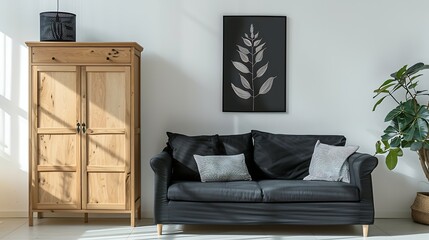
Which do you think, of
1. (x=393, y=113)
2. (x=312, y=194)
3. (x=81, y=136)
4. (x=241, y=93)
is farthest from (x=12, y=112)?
(x=393, y=113)

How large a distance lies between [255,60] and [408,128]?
161cm

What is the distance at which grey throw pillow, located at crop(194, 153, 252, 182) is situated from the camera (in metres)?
4.98

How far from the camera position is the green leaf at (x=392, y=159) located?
510cm

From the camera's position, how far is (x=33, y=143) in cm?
510

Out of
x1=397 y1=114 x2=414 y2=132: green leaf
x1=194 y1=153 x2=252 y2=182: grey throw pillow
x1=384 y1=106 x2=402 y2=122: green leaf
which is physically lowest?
x1=194 y1=153 x2=252 y2=182: grey throw pillow

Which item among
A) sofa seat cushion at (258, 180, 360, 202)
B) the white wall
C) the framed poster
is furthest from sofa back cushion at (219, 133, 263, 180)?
sofa seat cushion at (258, 180, 360, 202)

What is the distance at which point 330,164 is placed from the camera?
16.4 feet

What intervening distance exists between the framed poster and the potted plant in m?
1.00

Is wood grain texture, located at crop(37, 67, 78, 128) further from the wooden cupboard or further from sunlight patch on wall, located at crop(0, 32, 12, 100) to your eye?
sunlight patch on wall, located at crop(0, 32, 12, 100)

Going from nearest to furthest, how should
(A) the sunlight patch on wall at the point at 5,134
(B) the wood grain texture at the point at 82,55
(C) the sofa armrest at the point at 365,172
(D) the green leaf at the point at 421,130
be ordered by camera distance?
(C) the sofa armrest at the point at 365,172
(D) the green leaf at the point at 421,130
(B) the wood grain texture at the point at 82,55
(A) the sunlight patch on wall at the point at 5,134

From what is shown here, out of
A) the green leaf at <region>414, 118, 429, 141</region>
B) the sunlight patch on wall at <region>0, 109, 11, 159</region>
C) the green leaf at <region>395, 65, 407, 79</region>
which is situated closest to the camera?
the green leaf at <region>414, 118, 429, 141</region>

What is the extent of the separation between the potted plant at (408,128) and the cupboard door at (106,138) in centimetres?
239

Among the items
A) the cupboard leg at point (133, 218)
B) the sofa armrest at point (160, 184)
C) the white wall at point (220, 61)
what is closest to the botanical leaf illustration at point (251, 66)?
the white wall at point (220, 61)

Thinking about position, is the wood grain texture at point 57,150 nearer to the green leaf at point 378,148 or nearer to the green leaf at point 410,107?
the green leaf at point 378,148
